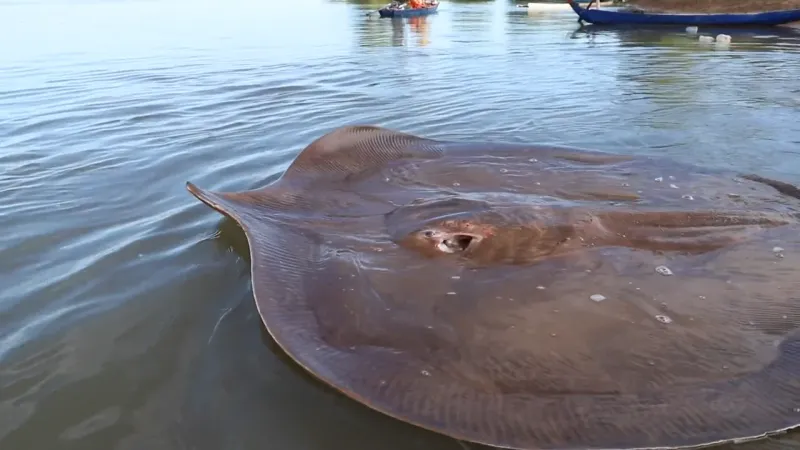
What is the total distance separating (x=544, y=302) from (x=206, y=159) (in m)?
4.35

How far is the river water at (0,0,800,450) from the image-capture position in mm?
2318

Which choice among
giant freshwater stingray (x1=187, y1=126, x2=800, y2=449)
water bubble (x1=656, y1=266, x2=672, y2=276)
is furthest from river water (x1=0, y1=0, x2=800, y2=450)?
water bubble (x1=656, y1=266, x2=672, y2=276)

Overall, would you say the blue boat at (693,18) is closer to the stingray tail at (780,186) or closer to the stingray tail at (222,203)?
the stingray tail at (780,186)

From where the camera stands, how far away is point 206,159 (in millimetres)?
5703

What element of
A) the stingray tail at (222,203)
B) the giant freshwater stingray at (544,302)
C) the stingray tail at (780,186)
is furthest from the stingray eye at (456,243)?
the stingray tail at (780,186)

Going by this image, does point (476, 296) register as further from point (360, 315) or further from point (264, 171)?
point (264, 171)

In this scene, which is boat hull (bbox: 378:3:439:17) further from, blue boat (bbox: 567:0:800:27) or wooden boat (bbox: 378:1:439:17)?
blue boat (bbox: 567:0:800:27)

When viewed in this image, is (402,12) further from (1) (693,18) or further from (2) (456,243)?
(2) (456,243)

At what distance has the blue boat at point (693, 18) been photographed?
19.8 metres

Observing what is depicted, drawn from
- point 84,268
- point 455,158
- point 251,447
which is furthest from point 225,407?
point 455,158

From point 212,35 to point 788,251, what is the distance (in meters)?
19.6

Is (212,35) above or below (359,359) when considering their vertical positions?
above

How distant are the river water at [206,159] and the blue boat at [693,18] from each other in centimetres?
494

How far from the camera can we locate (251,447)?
2.14 m
